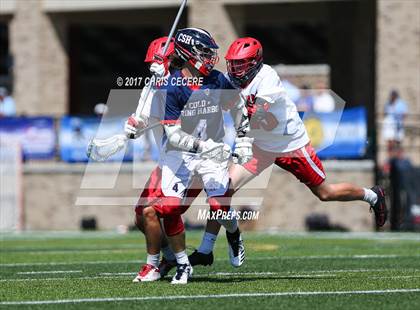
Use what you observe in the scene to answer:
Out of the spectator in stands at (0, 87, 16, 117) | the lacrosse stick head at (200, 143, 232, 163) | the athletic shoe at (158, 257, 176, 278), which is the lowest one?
the athletic shoe at (158, 257, 176, 278)

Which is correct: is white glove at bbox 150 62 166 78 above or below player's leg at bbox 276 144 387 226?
above

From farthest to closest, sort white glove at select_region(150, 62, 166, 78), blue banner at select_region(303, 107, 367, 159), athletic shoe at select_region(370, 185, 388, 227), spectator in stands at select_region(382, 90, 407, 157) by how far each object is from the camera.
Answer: spectator in stands at select_region(382, 90, 407, 157)
blue banner at select_region(303, 107, 367, 159)
athletic shoe at select_region(370, 185, 388, 227)
white glove at select_region(150, 62, 166, 78)

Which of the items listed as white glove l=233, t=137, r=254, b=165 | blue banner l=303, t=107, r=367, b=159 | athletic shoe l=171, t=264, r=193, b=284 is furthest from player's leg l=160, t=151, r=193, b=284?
blue banner l=303, t=107, r=367, b=159

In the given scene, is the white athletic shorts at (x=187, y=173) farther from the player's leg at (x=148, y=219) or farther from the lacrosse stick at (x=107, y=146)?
the lacrosse stick at (x=107, y=146)

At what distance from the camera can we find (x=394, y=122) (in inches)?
793

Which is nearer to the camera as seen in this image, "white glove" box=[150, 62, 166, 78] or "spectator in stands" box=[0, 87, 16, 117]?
"white glove" box=[150, 62, 166, 78]

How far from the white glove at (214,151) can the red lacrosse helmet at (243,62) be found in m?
0.57

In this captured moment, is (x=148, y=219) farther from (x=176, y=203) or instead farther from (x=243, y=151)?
(x=243, y=151)

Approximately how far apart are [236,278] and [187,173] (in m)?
0.98

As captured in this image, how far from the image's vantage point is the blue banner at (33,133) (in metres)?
21.0

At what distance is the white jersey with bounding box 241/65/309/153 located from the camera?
8.89 metres

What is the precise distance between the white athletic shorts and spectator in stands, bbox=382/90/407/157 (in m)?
10.9

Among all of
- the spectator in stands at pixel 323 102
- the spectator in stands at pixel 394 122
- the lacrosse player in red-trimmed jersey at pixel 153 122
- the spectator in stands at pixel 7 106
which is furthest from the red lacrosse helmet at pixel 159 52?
the spectator in stands at pixel 7 106

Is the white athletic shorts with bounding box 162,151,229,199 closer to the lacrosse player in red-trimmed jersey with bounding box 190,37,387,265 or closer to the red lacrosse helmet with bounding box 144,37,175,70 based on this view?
the lacrosse player in red-trimmed jersey with bounding box 190,37,387,265
